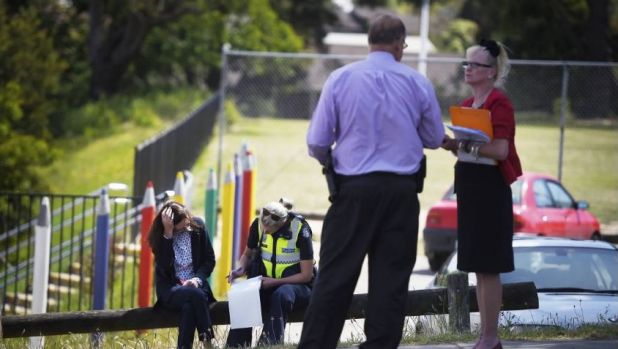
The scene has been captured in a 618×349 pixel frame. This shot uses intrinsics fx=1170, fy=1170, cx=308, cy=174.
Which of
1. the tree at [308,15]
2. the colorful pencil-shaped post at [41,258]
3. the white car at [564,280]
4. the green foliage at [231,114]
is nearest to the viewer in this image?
the white car at [564,280]

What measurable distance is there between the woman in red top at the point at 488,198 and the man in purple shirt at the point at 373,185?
1.46ft

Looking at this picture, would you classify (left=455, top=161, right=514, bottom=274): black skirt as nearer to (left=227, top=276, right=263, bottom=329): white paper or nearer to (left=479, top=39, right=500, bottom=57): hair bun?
(left=479, top=39, right=500, bottom=57): hair bun

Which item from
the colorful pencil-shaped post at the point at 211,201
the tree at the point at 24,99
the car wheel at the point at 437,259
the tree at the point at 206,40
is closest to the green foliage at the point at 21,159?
the tree at the point at 24,99

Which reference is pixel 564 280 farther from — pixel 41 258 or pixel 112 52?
pixel 112 52

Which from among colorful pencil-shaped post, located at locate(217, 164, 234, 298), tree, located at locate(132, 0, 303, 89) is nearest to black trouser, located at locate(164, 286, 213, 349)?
colorful pencil-shaped post, located at locate(217, 164, 234, 298)

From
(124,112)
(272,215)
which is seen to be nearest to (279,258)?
(272,215)

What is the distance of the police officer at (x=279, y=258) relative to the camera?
825 cm

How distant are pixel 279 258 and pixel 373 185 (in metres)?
3.09

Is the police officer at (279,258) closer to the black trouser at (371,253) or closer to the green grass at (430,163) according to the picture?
the black trouser at (371,253)

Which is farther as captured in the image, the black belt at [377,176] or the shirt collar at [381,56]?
the shirt collar at [381,56]

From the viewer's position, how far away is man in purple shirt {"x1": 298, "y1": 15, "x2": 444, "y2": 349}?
5496 millimetres

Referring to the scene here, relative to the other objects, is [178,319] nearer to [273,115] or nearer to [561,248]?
[561,248]

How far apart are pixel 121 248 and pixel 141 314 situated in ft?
31.8

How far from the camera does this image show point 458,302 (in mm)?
7711
